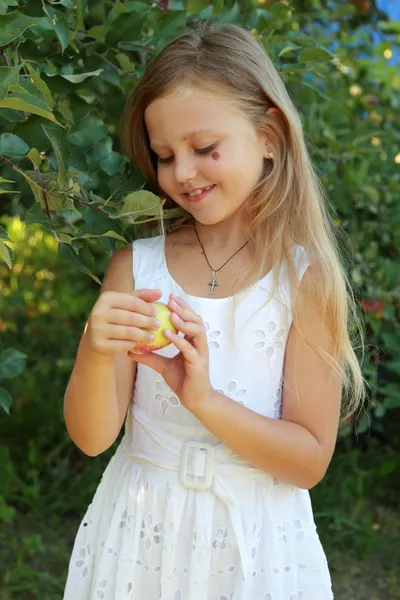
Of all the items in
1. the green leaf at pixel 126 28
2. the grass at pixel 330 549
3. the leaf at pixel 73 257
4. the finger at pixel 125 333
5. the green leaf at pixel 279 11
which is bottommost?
the grass at pixel 330 549

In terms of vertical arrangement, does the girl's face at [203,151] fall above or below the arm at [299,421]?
above

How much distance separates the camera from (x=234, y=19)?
6.10ft

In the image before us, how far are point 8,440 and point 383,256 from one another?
5.17ft

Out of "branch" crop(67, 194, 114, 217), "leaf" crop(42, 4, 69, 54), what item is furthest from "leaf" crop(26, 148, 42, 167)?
"leaf" crop(42, 4, 69, 54)

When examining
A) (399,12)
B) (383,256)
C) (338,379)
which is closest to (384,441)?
(383,256)

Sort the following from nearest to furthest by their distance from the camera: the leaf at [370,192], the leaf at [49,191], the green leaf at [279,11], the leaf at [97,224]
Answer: the leaf at [49,191] < the leaf at [97,224] < the green leaf at [279,11] < the leaf at [370,192]

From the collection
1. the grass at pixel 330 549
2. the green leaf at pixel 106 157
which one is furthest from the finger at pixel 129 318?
the grass at pixel 330 549

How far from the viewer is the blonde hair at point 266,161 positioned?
61.7 inches

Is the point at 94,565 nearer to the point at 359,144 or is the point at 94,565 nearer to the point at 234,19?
the point at 234,19

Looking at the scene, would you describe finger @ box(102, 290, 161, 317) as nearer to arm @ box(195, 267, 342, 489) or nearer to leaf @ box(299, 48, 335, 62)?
arm @ box(195, 267, 342, 489)

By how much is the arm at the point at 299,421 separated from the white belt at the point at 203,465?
0.18 ft

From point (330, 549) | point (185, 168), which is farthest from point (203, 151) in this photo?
point (330, 549)

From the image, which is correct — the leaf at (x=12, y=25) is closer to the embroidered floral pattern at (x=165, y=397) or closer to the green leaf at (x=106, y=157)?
the green leaf at (x=106, y=157)

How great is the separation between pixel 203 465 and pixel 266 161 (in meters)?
0.60
